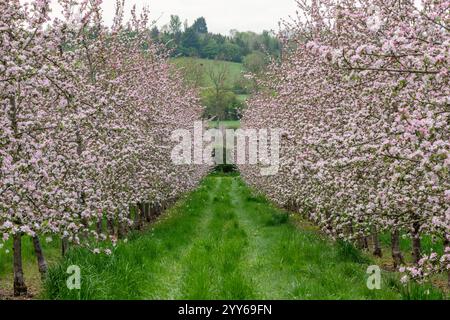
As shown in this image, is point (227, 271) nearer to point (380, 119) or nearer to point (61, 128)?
point (380, 119)

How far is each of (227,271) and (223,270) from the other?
0.08 meters

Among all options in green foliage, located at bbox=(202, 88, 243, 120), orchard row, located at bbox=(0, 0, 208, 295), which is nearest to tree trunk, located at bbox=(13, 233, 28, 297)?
orchard row, located at bbox=(0, 0, 208, 295)

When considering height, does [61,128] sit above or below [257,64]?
below

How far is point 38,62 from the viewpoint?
299 inches

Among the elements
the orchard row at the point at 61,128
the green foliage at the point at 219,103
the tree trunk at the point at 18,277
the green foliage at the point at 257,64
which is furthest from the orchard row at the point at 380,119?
the green foliage at the point at 219,103

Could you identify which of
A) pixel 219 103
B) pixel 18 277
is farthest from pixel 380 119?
pixel 219 103

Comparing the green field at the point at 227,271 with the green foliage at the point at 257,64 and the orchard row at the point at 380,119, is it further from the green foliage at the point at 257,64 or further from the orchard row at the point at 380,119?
the green foliage at the point at 257,64

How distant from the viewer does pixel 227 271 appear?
9930mm

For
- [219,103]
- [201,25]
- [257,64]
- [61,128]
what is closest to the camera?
[61,128]

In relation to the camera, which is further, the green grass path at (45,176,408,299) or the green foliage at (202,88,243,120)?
the green foliage at (202,88,243,120)

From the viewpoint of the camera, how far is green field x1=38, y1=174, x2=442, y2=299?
8.05 meters

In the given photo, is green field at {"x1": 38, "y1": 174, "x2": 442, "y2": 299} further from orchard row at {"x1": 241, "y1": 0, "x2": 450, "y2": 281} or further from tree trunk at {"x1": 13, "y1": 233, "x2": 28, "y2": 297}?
tree trunk at {"x1": 13, "y1": 233, "x2": 28, "y2": 297}

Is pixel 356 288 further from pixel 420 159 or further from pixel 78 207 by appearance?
pixel 78 207

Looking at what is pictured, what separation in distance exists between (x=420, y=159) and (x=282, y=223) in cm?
1253
